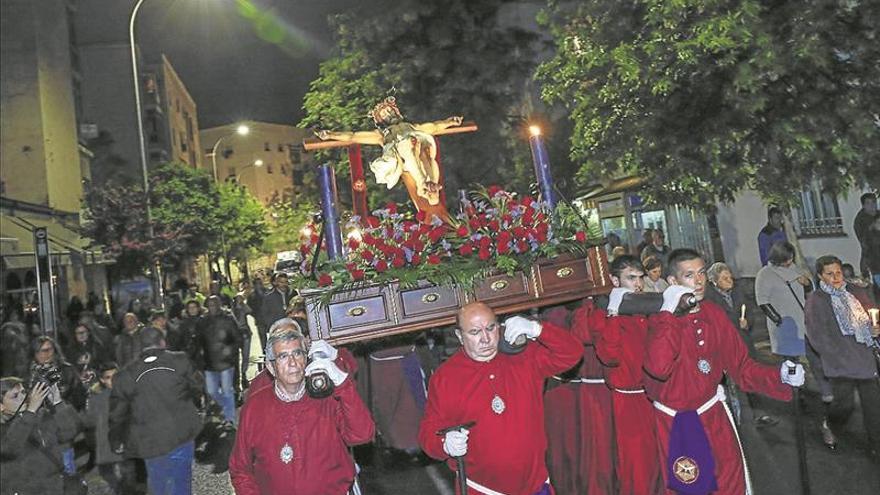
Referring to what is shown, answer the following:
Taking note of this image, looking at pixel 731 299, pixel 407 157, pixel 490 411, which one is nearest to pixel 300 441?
pixel 490 411

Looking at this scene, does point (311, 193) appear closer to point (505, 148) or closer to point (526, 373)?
point (505, 148)

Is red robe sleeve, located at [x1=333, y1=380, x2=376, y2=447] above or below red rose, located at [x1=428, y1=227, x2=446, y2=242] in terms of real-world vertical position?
below

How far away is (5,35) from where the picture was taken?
26.1 meters

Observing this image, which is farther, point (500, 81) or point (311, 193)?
point (311, 193)

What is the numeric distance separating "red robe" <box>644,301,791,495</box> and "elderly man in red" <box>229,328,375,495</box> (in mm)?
1730

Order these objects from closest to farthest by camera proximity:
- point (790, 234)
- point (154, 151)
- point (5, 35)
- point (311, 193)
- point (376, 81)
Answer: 1. point (790, 234)
2. point (376, 81)
3. point (311, 193)
4. point (5, 35)
5. point (154, 151)

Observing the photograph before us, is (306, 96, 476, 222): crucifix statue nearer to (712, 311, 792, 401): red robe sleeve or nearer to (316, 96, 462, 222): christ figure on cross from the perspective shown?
(316, 96, 462, 222): christ figure on cross

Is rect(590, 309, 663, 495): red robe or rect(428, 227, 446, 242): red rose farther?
rect(428, 227, 446, 242): red rose

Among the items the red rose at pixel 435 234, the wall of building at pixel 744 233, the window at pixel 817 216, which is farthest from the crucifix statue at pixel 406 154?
the wall of building at pixel 744 233

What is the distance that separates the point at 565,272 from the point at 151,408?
3.35 m

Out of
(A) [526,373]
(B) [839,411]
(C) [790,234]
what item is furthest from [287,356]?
(C) [790,234]

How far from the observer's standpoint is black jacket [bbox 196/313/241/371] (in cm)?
977

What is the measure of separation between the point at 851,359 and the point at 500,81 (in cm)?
1392

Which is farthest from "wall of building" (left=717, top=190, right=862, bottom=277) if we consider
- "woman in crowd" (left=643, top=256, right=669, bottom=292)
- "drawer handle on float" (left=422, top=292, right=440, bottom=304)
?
"drawer handle on float" (left=422, top=292, right=440, bottom=304)
